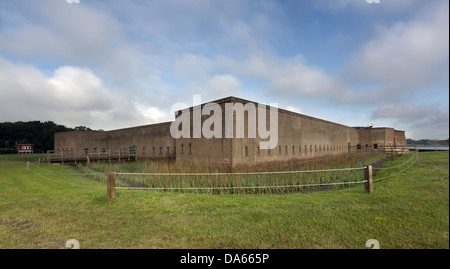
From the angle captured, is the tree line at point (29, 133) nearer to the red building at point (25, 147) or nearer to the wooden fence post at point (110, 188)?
→ the red building at point (25, 147)

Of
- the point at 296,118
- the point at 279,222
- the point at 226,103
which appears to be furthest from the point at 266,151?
the point at 279,222

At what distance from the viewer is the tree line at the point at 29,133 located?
69.1 metres

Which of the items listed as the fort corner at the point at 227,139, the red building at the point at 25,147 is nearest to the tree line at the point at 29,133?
the red building at the point at 25,147

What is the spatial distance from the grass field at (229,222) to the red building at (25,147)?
256 feet

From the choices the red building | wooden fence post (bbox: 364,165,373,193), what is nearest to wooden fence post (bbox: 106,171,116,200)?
wooden fence post (bbox: 364,165,373,193)

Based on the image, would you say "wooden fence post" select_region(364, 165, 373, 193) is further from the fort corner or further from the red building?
the red building

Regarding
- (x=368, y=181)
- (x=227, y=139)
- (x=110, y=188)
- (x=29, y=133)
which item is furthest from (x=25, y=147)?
(x=368, y=181)

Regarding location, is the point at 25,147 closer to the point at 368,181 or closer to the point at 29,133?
the point at 29,133

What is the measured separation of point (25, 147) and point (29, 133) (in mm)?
11362

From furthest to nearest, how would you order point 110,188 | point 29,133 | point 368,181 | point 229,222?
point 29,133 < point 368,181 < point 110,188 < point 229,222

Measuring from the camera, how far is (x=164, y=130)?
84.0 feet

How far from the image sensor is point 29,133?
74.2m
